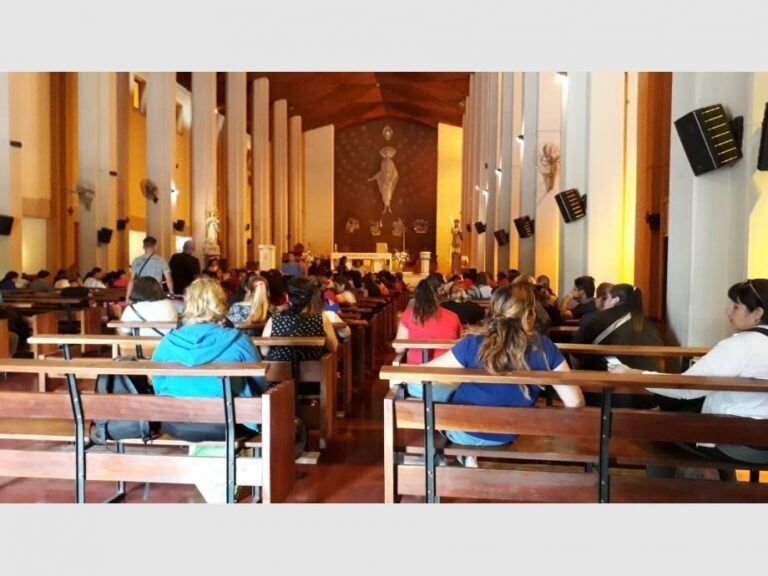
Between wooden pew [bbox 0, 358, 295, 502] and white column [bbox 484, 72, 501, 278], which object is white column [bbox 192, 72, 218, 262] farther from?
wooden pew [bbox 0, 358, 295, 502]

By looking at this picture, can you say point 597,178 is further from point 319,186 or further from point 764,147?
point 319,186

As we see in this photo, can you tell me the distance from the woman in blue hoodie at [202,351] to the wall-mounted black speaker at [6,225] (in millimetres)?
9034

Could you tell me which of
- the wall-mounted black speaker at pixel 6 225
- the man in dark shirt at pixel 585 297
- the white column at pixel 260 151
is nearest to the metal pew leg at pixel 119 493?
the man in dark shirt at pixel 585 297

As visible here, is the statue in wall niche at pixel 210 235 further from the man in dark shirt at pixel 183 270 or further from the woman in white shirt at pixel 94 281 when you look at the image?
the man in dark shirt at pixel 183 270

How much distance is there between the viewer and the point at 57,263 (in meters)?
15.5

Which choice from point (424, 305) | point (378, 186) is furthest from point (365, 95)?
point (424, 305)

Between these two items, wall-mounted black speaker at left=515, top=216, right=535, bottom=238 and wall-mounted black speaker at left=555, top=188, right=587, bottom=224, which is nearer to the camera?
wall-mounted black speaker at left=555, top=188, right=587, bottom=224

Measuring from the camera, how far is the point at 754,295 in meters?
2.84

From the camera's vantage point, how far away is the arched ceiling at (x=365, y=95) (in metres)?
22.0

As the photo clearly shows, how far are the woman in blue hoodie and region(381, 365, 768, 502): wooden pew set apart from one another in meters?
0.75

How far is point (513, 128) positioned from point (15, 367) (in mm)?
11004

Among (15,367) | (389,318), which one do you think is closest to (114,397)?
(15,367)

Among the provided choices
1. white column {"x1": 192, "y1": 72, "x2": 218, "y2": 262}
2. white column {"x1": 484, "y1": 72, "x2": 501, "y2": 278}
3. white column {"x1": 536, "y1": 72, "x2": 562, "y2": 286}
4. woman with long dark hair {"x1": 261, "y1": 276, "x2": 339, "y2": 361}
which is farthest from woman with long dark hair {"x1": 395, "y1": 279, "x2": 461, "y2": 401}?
white column {"x1": 192, "y1": 72, "x2": 218, "y2": 262}

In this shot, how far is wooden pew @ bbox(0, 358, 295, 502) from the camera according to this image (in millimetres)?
2932
